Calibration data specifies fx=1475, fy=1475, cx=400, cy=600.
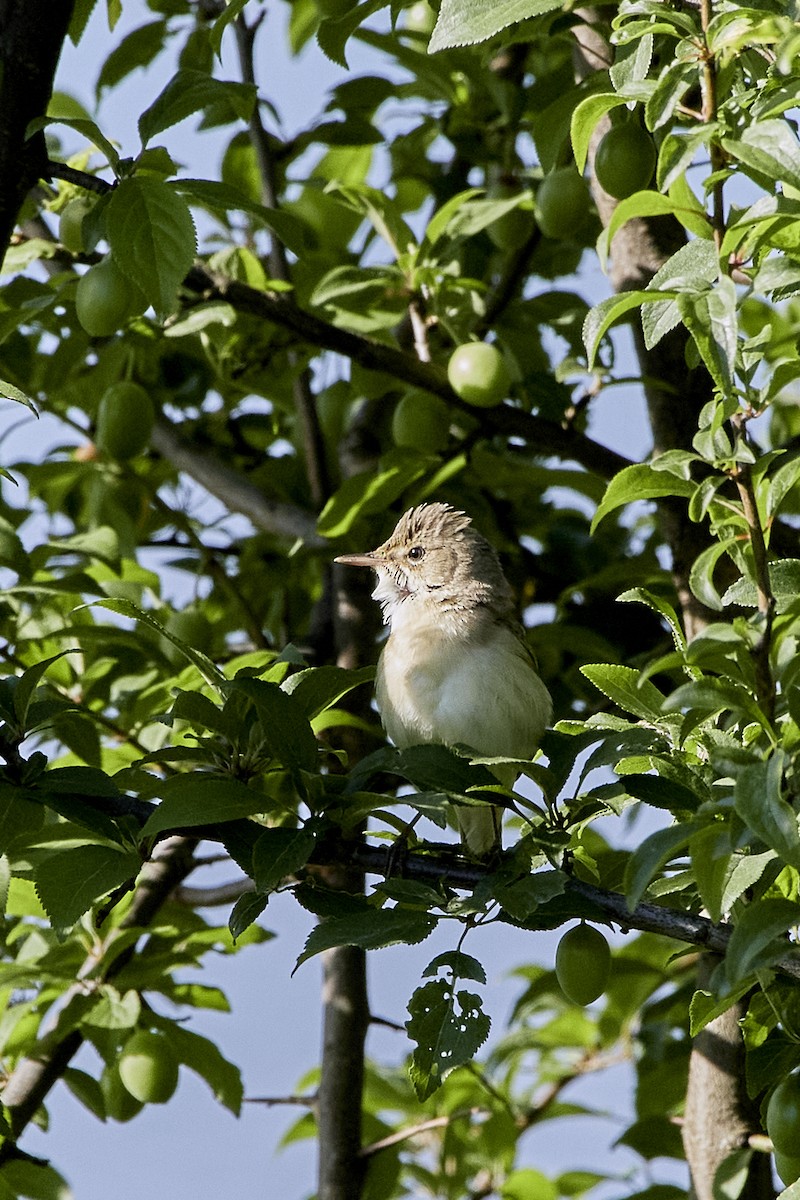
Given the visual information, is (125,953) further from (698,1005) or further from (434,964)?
(698,1005)

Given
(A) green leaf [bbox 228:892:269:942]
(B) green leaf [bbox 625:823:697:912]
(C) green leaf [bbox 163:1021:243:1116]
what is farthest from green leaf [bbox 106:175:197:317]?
(C) green leaf [bbox 163:1021:243:1116]

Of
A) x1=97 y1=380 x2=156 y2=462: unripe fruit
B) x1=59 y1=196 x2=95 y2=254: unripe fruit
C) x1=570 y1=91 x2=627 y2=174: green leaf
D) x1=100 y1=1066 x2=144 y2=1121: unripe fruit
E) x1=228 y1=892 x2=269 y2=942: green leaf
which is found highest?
x1=59 y1=196 x2=95 y2=254: unripe fruit

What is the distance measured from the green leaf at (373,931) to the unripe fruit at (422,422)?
179cm

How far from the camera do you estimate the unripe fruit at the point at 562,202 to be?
3.63 m

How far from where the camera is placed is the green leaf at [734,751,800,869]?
1.75 m

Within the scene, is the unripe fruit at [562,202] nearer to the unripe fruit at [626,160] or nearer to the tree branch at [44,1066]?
the unripe fruit at [626,160]

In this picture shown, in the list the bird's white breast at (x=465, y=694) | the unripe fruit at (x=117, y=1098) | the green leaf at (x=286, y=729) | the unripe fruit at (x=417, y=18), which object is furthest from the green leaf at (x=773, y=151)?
the unripe fruit at (x=417, y=18)

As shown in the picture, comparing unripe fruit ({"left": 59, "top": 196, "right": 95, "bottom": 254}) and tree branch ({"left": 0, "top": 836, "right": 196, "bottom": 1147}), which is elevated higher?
unripe fruit ({"left": 59, "top": 196, "right": 95, "bottom": 254})

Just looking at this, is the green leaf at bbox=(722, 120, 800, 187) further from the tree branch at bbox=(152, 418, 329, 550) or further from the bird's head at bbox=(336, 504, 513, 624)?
the tree branch at bbox=(152, 418, 329, 550)

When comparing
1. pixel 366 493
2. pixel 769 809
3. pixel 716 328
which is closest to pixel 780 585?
pixel 716 328

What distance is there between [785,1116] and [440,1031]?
0.56 meters

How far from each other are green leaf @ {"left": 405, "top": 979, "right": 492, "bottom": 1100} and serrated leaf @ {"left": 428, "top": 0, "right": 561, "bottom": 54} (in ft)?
5.07

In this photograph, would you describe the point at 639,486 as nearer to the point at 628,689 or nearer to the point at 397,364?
the point at 628,689

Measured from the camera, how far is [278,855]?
2.19 metres
